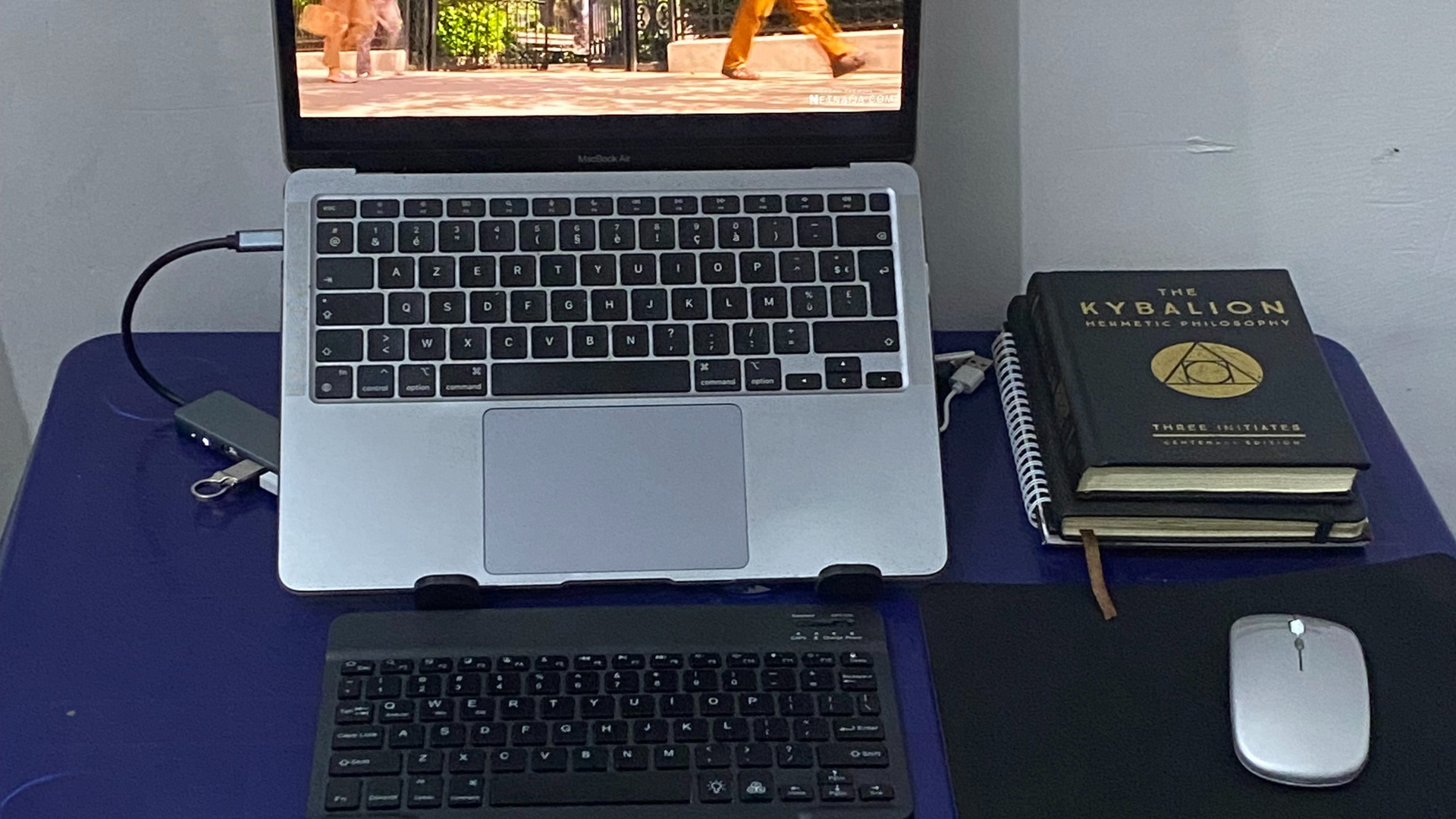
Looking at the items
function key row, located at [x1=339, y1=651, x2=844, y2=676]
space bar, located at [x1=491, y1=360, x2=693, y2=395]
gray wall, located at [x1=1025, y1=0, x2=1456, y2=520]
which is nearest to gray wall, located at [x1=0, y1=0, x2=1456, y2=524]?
gray wall, located at [x1=1025, y1=0, x2=1456, y2=520]

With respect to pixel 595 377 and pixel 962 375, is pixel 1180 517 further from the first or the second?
pixel 595 377

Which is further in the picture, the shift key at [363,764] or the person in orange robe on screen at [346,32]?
the person in orange robe on screen at [346,32]

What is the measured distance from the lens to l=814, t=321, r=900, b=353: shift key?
0.75 metres

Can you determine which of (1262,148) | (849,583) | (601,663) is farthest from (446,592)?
(1262,148)

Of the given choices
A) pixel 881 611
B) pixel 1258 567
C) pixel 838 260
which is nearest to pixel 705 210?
pixel 838 260

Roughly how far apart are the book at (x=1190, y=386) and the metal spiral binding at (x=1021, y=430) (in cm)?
2

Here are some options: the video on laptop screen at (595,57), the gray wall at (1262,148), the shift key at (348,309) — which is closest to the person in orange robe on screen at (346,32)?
the video on laptop screen at (595,57)

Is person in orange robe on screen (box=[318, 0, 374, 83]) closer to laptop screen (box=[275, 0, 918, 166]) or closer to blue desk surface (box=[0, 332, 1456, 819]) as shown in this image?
laptop screen (box=[275, 0, 918, 166])

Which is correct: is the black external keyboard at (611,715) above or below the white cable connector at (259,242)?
below

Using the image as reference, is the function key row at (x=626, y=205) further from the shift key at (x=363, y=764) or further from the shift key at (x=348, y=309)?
the shift key at (x=363, y=764)

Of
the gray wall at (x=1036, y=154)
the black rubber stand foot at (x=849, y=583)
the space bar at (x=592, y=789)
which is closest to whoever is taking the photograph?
the space bar at (x=592, y=789)

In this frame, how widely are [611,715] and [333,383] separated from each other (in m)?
0.24

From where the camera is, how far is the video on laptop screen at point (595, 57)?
2.43 feet

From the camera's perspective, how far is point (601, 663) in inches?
26.0
